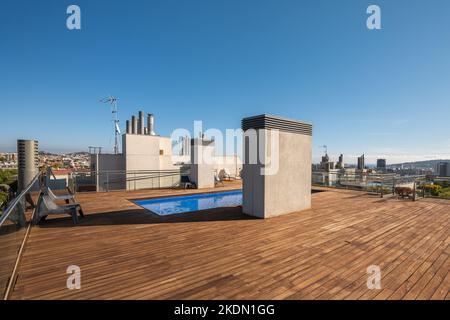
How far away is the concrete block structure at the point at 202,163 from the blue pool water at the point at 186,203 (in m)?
1.57

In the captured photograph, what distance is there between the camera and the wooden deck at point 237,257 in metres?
2.37

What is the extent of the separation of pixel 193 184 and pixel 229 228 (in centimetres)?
664

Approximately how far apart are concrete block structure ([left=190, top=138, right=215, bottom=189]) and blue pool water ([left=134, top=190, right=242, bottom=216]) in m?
1.57

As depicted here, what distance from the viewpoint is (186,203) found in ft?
27.2

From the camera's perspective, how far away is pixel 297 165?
245 inches

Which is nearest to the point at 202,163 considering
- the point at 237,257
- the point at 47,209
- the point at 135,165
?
the point at 135,165

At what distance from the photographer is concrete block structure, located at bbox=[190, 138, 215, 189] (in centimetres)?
1103

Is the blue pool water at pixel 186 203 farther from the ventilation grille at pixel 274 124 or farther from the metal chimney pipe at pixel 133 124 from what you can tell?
the metal chimney pipe at pixel 133 124

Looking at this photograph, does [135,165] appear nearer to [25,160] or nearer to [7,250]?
[25,160]

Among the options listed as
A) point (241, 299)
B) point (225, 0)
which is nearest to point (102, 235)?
point (241, 299)

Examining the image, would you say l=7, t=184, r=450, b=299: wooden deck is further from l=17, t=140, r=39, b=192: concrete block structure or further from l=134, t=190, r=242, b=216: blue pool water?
l=17, t=140, r=39, b=192: concrete block structure

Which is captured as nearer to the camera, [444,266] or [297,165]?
[444,266]

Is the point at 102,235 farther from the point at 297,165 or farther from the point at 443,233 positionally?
the point at 443,233
